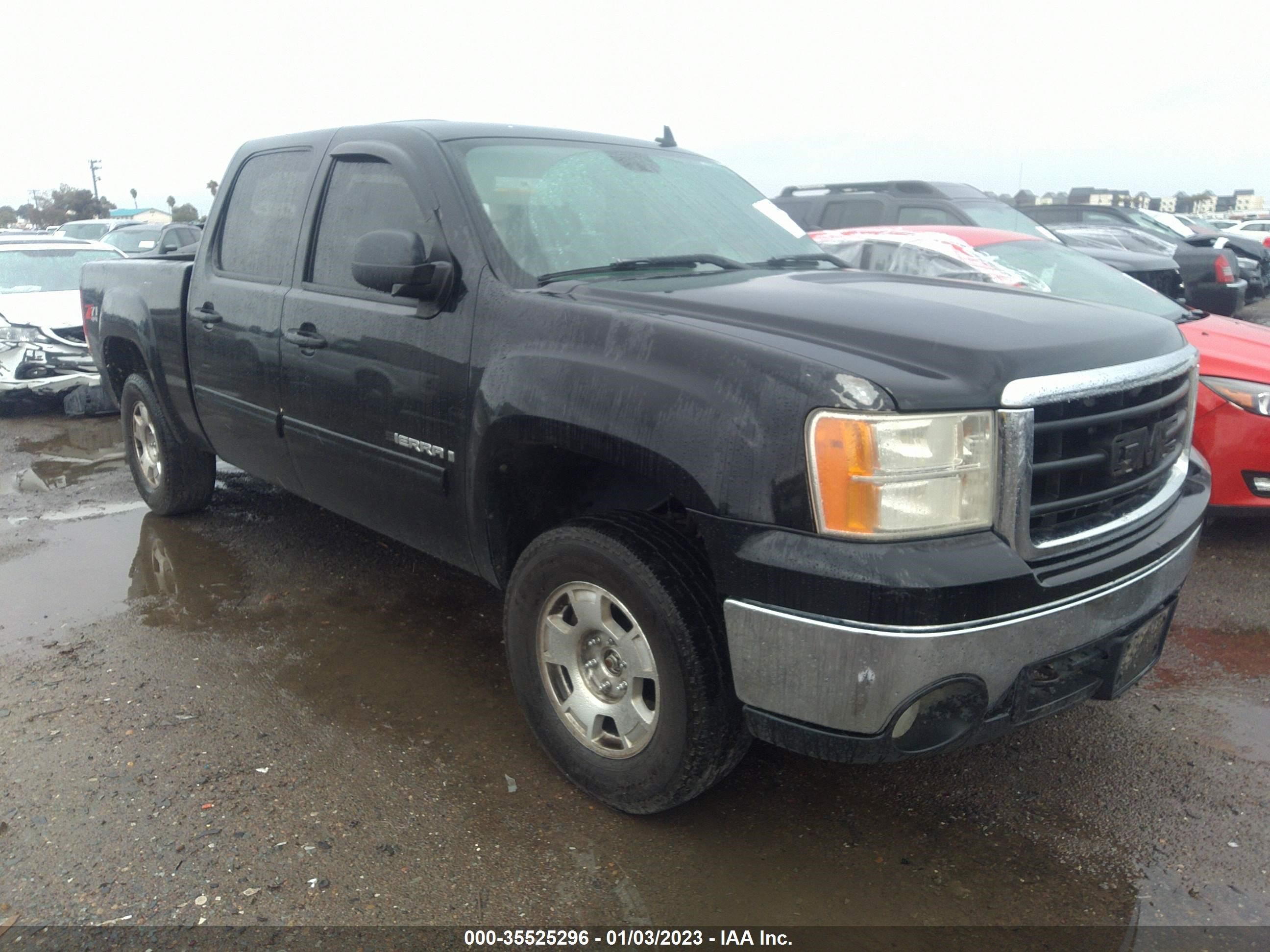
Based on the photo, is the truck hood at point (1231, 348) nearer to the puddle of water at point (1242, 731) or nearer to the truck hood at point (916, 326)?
the puddle of water at point (1242, 731)

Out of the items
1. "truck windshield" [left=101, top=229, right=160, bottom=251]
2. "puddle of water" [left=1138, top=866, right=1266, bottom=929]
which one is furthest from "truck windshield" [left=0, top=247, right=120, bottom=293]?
"puddle of water" [left=1138, top=866, right=1266, bottom=929]

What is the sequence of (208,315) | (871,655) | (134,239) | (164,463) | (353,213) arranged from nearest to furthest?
(871,655), (353,213), (208,315), (164,463), (134,239)

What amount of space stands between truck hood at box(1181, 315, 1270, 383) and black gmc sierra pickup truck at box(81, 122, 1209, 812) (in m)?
2.25

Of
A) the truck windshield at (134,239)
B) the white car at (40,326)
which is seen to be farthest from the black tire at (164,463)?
the truck windshield at (134,239)

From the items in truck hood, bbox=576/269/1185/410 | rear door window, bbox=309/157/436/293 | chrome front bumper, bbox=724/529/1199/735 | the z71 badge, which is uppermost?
rear door window, bbox=309/157/436/293

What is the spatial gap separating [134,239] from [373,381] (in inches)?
732

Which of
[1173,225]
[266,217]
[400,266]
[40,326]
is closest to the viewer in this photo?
[400,266]

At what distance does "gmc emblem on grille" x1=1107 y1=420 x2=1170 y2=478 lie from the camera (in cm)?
256

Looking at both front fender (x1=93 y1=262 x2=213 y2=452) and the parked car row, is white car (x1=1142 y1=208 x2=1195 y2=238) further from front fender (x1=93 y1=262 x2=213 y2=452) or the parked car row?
front fender (x1=93 y1=262 x2=213 y2=452)

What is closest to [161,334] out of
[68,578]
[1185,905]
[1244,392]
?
[68,578]

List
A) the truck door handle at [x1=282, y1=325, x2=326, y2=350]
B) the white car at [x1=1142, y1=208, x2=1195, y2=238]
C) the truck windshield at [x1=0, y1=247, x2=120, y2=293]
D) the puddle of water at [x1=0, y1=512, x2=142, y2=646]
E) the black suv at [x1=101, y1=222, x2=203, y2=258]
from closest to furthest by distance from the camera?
the truck door handle at [x1=282, y1=325, x2=326, y2=350] → the puddle of water at [x1=0, y1=512, x2=142, y2=646] → the truck windshield at [x1=0, y1=247, x2=120, y2=293] → the white car at [x1=1142, y1=208, x2=1195, y2=238] → the black suv at [x1=101, y1=222, x2=203, y2=258]

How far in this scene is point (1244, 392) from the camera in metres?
4.80

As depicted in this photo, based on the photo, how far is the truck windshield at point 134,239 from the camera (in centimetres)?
1909

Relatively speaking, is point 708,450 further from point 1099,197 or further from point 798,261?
point 1099,197
